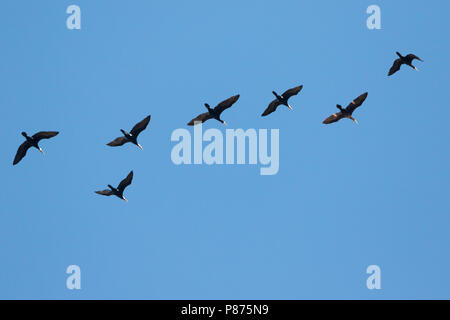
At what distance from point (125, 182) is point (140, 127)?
13.3 feet

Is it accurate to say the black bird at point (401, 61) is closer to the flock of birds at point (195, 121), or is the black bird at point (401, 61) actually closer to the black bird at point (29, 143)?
the flock of birds at point (195, 121)

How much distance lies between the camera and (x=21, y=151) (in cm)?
6744

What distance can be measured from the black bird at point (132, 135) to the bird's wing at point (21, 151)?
20.7 ft

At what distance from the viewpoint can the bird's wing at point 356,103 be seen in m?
65.9

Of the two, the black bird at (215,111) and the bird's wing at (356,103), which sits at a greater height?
the bird's wing at (356,103)

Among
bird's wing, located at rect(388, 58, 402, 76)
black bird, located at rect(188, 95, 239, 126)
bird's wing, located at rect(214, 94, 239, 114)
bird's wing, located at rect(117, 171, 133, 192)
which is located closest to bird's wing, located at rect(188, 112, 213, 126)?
black bird, located at rect(188, 95, 239, 126)

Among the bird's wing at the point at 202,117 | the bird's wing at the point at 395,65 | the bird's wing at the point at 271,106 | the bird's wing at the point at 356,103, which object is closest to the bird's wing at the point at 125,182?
the bird's wing at the point at 202,117
